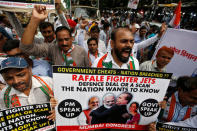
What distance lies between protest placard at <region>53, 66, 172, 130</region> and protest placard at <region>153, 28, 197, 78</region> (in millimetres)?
1605

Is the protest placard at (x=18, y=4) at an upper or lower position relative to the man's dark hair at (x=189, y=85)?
upper

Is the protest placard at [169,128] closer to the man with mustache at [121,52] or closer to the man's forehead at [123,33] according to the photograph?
the man with mustache at [121,52]

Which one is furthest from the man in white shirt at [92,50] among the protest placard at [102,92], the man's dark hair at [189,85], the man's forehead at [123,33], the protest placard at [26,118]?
the man's dark hair at [189,85]

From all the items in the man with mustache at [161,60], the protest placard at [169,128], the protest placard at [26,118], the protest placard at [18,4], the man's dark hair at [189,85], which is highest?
the protest placard at [18,4]

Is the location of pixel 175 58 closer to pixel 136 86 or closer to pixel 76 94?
pixel 136 86

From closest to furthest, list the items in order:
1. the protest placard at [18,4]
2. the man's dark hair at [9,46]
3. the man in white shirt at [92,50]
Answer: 1. the protest placard at [18,4]
2. the man's dark hair at [9,46]
3. the man in white shirt at [92,50]

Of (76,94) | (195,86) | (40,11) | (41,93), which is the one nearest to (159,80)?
(195,86)

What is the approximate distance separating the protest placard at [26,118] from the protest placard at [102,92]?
0.46ft

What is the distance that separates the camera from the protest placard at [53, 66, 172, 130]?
134 cm

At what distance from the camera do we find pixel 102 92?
4.73 ft

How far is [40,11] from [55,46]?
30.7 inches

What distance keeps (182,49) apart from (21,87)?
119 inches

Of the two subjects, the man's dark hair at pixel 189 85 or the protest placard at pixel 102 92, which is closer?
the protest placard at pixel 102 92

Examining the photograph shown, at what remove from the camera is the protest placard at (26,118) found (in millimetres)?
1219
